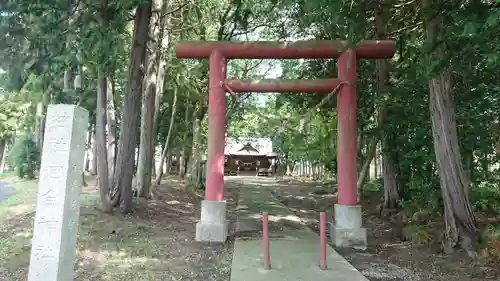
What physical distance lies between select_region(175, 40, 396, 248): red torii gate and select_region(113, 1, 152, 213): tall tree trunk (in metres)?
1.80

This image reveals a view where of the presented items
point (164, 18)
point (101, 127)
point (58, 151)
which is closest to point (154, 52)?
point (164, 18)

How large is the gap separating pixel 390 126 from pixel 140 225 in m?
6.68

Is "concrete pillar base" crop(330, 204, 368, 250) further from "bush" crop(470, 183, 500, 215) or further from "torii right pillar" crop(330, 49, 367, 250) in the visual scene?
"bush" crop(470, 183, 500, 215)

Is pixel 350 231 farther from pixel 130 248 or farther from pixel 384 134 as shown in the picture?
pixel 130 248

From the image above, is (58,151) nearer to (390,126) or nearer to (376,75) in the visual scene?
(390,126)

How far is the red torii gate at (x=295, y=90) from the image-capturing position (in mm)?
8664

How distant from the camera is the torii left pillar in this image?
876 cm

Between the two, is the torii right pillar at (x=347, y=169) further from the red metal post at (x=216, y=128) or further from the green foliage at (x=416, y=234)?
the red metal post at (x=216, y=128)

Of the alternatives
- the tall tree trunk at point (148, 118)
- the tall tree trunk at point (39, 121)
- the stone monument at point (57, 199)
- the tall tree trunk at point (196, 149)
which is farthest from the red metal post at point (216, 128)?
the tall tree trunk at point (196, 149)

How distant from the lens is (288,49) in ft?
29.4

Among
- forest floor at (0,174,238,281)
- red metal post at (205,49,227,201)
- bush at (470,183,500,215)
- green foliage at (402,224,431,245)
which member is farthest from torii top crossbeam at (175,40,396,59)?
bush at (470,183,500,215)

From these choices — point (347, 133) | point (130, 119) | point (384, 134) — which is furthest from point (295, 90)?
point (130, 119)

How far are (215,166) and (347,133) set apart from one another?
286cm

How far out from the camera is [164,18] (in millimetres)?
14422
